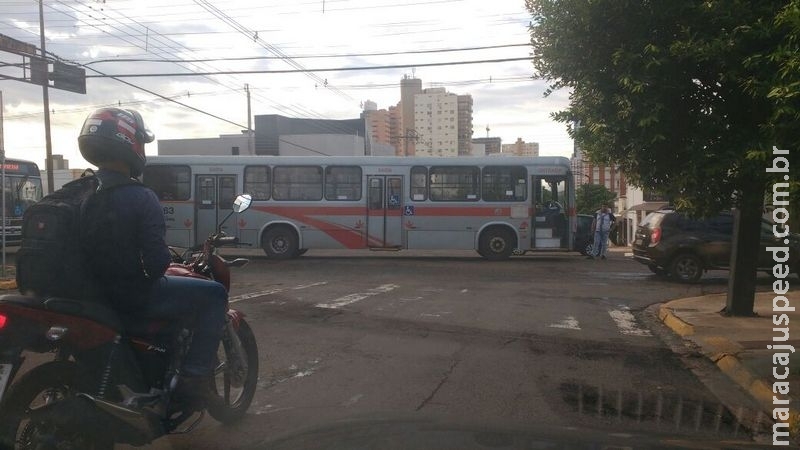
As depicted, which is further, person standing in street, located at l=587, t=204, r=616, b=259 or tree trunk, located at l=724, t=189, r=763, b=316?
person standing in street, located at l=587, t=204, r=616, b=259

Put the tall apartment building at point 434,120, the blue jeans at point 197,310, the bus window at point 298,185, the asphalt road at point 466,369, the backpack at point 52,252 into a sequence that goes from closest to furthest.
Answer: the backpack at point 52,252 < the blue jeans at point 197,310 < the asphalt road at point 466,369 < the bus window at point 298,185 < the tall apartment building at point 434,120

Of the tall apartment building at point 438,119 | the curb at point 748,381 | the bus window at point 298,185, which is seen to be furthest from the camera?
the tall apartment building at point 438,119

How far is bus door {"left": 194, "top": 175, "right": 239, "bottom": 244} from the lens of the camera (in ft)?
65.7

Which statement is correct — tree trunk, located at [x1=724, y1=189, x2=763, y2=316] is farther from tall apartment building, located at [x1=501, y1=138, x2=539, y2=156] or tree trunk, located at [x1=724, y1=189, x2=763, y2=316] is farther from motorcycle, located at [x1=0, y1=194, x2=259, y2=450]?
tall apartment building, located at [x1=501, y1=138, x2=539, y2=156]

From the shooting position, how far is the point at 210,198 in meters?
20.1

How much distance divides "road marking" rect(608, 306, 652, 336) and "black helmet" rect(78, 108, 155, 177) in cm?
712

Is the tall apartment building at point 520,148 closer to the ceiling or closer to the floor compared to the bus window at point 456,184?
closer to the ceiling

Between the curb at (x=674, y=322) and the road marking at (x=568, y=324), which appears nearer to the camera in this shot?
the curb at (x=674, y=322)

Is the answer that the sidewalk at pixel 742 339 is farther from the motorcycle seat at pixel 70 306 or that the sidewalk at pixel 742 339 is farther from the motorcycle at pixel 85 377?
the motorcycle seat at pixel 70 306

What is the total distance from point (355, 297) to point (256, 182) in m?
9.46

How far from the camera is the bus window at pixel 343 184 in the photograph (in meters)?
19.9

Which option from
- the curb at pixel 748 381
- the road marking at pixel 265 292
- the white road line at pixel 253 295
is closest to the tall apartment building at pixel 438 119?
the road marking at pixel 265 292

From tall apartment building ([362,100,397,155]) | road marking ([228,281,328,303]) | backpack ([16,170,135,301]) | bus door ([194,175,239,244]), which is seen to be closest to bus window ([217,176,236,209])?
bus door ([194,175,239,244])

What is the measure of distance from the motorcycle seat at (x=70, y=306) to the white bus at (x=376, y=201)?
1638 centimetres
